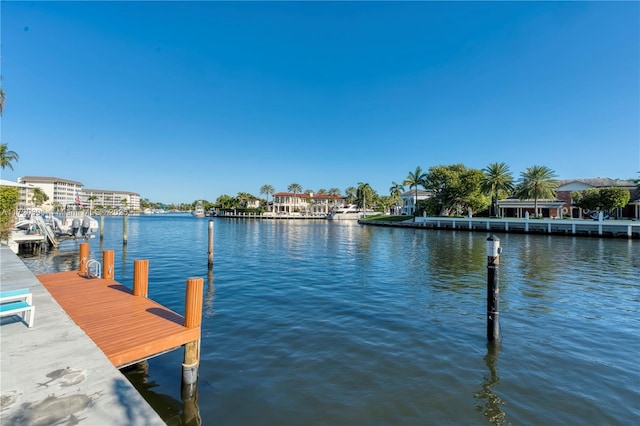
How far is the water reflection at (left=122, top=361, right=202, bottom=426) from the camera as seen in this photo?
565cm

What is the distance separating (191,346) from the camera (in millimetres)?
6512

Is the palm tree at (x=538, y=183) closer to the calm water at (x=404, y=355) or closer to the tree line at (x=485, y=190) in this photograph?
the tree line at (x=485, y=190)

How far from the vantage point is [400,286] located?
16.1 meters

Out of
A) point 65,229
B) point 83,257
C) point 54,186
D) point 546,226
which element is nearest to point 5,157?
point 65,229

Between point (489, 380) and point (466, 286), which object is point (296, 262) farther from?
point (489, 380)

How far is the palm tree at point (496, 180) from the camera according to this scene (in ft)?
221

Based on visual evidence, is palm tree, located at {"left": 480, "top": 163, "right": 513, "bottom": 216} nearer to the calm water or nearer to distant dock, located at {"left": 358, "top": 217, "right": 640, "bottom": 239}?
distant dock, located at {"left": 358, "top": 217, "right": 640, "bottom": 239}

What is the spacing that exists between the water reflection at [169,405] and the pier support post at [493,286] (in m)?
7.85

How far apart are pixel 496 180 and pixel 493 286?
6848 centimetres

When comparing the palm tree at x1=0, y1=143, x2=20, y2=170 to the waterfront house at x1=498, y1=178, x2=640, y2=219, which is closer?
the palm tree at x1=0, y1=143, x2=20, y2=170

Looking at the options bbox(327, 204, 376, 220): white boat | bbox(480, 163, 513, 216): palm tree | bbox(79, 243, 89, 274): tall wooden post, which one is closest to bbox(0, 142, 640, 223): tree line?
bbox(480, 163, 513, 216): palm tree

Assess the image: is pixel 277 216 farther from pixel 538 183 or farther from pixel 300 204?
pixel 538 183

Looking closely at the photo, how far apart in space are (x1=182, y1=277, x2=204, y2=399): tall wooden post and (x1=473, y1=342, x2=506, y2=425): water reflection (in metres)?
5.84

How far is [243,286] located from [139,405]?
41.0 feet
